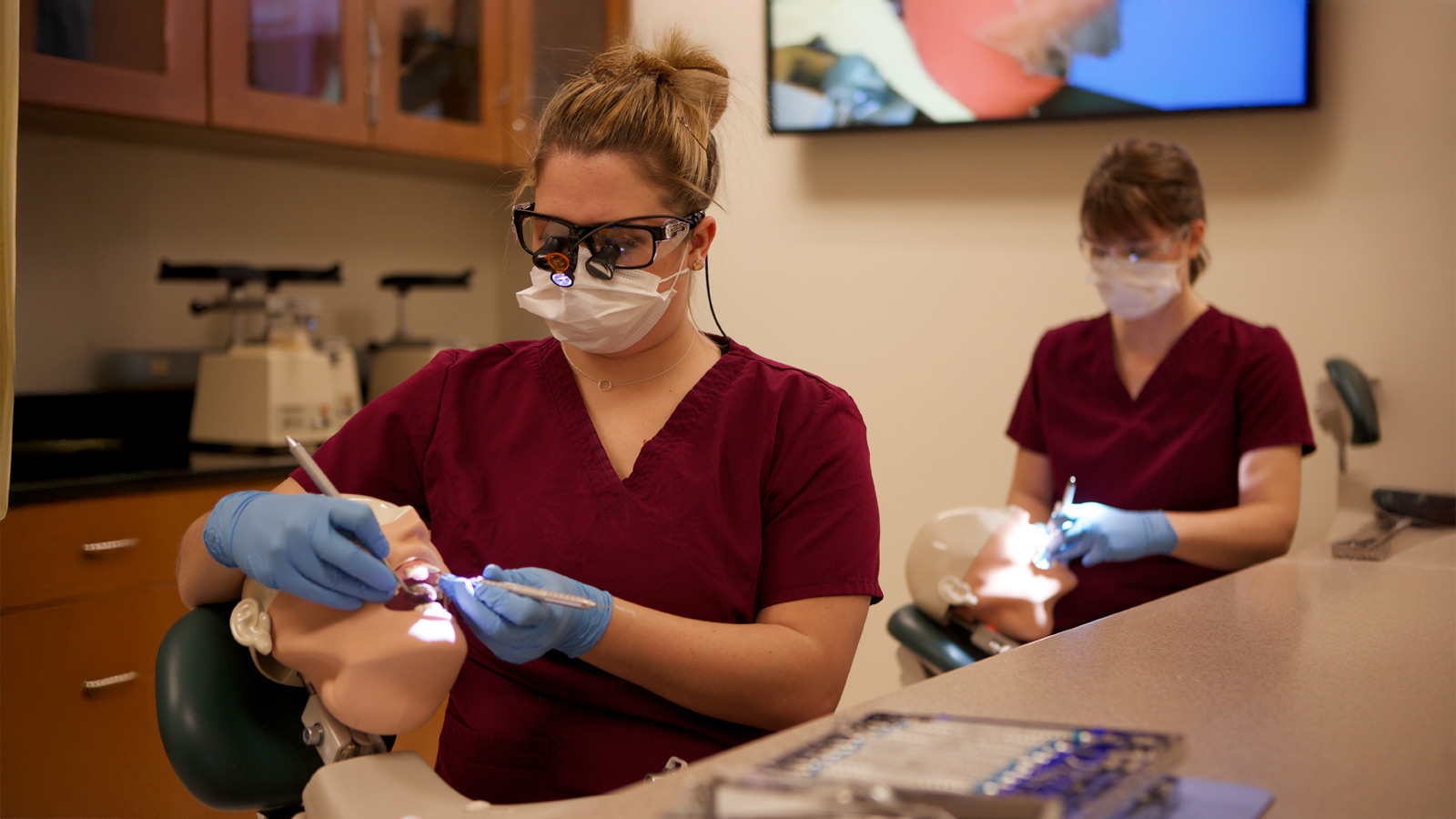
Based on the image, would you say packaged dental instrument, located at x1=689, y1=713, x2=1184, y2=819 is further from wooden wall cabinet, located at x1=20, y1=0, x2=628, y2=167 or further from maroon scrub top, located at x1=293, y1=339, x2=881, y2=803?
wooden wall cabinet, located at x1=20, y1=0, x2=628, y2=167

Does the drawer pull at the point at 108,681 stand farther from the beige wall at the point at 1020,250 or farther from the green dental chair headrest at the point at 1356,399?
the green dental chair headrest at the point at 1356,399

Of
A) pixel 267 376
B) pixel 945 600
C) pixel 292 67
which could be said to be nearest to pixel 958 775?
pixel 945 600

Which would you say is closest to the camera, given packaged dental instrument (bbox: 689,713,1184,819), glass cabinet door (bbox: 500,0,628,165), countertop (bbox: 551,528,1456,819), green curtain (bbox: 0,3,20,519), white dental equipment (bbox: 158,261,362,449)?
packaged dental instrument (bbox: 689,713,1184,819)

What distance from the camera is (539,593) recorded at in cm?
97

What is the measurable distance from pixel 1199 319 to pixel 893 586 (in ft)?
4.02

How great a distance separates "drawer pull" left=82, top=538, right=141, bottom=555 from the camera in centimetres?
194

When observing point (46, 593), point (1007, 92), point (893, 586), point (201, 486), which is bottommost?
point (893, 586)

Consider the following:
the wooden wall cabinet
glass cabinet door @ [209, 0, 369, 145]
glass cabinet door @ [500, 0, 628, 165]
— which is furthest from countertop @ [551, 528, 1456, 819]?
glass cabinet door @ [500, 0, 628, 165]

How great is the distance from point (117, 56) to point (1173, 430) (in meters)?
2.05

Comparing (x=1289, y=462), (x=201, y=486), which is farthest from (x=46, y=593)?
(x=1289, y=462)

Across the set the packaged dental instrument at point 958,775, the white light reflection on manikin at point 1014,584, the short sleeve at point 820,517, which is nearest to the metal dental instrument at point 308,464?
the short sleeve at point 820,517

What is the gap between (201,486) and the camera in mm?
2111

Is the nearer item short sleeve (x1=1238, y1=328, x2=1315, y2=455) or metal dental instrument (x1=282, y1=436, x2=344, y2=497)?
metal dental instrument (x1=282, y1=436, x2=344, y2=497)

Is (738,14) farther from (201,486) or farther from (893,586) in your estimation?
(201,486)
